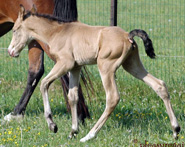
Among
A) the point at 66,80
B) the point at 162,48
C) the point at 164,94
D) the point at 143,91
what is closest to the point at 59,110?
the point at 66,80

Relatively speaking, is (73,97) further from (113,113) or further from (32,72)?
(32,72)

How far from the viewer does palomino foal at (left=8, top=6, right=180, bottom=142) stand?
4441 millimetres

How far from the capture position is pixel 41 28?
15.8 feet

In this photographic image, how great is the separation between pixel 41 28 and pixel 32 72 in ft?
4.39

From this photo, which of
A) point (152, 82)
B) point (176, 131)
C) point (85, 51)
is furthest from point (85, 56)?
point (176, 131)

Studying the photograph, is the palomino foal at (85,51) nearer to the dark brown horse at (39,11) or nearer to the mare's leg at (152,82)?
the mare's leg at (152,82)

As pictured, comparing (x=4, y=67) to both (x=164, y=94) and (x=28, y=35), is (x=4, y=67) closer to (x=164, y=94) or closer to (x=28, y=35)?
(x=28, y=35)

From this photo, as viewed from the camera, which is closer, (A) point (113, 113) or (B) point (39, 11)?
(B) point (39, 11)

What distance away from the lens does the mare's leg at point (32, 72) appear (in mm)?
5766

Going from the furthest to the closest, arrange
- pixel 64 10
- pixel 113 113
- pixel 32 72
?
pixel 32 72, pixel 113 113, pixel 64 10

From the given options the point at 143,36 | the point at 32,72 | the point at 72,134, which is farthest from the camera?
the point at 32,72

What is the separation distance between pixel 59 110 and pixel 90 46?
1.81 meters

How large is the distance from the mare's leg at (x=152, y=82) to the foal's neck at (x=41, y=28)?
3.00 ft

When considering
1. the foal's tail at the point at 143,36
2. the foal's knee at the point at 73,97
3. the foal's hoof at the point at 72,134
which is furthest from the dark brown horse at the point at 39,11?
the foal's tail at the point at 143,36
